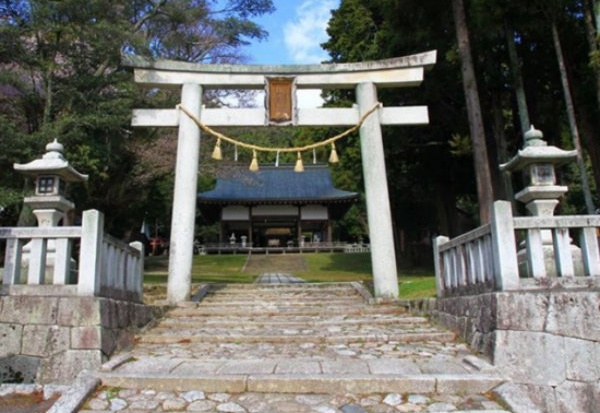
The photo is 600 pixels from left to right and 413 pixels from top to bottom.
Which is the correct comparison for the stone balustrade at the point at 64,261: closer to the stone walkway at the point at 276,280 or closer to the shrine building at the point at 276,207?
the stone walkway at the point at 276,280

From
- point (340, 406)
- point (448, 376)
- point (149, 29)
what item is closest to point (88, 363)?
point (340, 406)

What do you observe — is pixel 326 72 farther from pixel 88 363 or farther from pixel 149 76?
pixel 88 363

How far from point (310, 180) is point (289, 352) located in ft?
93.7

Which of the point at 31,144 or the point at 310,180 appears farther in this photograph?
the point at 310,180

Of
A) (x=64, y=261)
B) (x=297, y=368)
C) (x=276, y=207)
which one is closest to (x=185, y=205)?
(x=64, y=261)

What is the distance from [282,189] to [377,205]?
24641 mm

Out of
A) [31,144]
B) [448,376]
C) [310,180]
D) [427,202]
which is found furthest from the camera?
[310,180]

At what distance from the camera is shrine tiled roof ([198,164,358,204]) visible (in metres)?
30.1

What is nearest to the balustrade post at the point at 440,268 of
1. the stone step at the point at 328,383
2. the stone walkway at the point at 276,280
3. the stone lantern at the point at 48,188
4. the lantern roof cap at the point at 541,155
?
the lantern roof cap at the point at 541,155

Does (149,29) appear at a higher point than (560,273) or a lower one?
higher

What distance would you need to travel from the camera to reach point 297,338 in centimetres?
546

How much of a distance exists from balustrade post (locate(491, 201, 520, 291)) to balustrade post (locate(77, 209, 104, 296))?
158 inches

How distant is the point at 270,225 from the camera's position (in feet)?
109

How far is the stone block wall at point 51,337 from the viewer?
4398 millimetres
